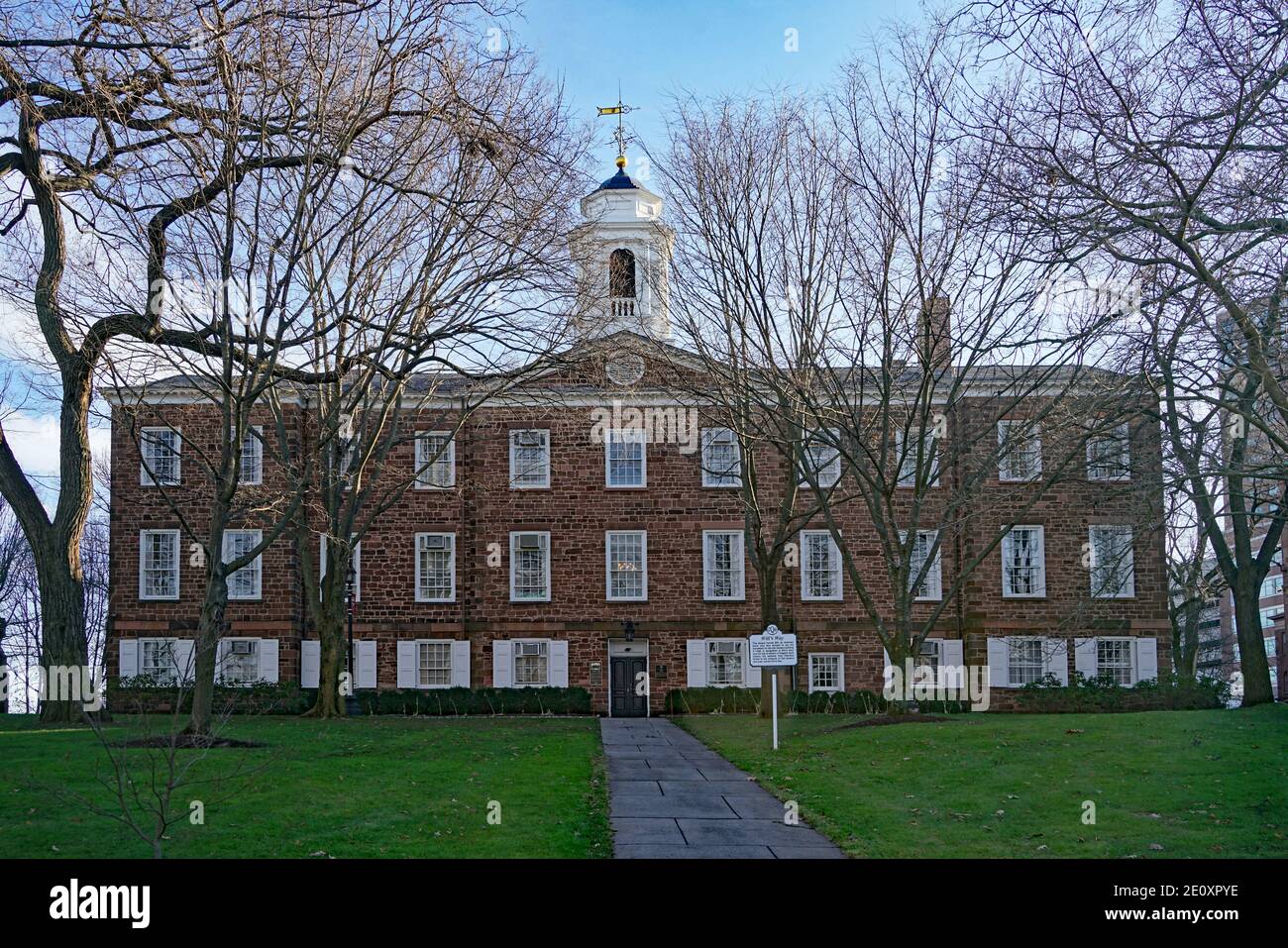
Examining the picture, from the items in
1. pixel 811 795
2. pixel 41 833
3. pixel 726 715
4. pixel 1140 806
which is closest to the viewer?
pixel 41 833

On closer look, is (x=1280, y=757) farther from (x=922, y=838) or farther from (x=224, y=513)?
(x=224, y=513)

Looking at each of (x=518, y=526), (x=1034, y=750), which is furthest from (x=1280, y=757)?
(x=518, y=526)

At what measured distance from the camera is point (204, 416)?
115ft

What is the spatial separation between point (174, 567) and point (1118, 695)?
27.0 metres

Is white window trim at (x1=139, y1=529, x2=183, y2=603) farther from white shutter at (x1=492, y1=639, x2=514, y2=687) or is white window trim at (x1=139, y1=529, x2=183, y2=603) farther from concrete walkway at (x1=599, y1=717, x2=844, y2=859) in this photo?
concrete walkway at (x1=599, y1=717, x2=844, y2=859)

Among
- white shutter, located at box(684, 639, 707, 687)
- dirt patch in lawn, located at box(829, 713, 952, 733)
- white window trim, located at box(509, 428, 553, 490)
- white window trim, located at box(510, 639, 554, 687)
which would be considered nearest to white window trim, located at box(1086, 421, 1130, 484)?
dirt patch in lawn, located at box(829, 713, 952, 733)

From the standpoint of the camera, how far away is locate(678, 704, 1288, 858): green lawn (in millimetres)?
11102

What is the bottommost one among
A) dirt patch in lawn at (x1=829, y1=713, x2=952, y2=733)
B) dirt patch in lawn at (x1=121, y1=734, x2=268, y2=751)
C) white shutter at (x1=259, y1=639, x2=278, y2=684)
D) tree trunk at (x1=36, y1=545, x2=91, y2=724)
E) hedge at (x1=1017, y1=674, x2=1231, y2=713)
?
hedge at (x1=1017, y1=674, x2=1231, y2=713)

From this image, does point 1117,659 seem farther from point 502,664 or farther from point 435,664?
point 435,664

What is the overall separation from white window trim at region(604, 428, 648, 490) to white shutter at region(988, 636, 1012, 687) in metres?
11.0

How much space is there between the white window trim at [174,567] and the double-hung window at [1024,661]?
24083 millimetres

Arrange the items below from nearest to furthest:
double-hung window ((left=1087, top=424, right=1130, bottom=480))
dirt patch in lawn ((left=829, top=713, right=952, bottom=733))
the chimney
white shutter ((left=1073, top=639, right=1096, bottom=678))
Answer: double-hung window ((left=1087, top=424, right=1130, bottom=480)) < the chimney < dirt patch in lawn ((left=829, top=713, right=952, bottom=733)) < white shutter ((left=1073, top=639, right=1096, bottom=678))

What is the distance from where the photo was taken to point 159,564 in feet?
121

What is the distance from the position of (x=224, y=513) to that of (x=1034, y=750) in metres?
12.2
